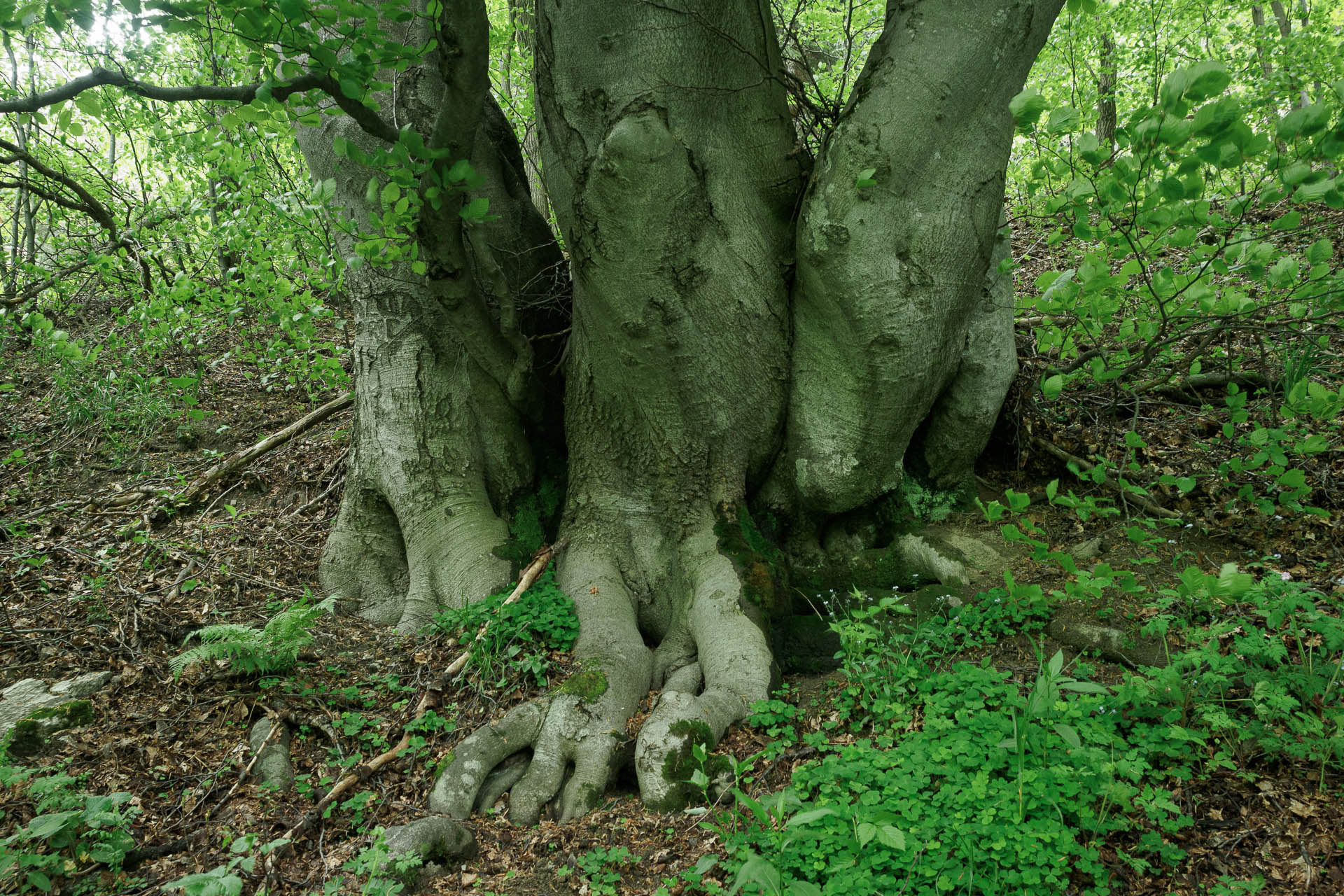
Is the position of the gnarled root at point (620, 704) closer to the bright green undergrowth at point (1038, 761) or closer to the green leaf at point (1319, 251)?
the bright green undergrowth at point (1038, 761)

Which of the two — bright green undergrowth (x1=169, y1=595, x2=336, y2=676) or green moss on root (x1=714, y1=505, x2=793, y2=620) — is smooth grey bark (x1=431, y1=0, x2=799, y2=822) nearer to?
green moss on root (x1=714, y1=505, x2=793, y2=620)

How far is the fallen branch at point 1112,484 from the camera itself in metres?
Answer: 3.81

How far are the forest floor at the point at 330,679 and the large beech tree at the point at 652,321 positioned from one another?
0.31 m

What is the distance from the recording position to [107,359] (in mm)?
7984

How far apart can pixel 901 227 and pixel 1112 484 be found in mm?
2029

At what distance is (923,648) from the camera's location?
11.2 feet

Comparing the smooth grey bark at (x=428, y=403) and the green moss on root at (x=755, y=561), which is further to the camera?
the smooth grey bark at (x=428, y=403)

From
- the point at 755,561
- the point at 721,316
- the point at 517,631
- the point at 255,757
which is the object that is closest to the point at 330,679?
the point at 255,757

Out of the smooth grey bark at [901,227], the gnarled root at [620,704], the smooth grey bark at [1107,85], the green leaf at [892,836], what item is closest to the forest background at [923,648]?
the green leaf at [892,836]

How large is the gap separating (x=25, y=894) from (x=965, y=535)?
14.7ft

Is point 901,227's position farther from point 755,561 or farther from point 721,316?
point 755,561

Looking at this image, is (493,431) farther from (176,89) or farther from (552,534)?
(176,89)

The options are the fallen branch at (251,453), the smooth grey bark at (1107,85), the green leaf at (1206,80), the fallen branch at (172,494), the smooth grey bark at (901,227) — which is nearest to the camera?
the green leaf at (1206,80)

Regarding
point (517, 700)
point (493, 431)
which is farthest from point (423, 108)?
point (517, 700)
